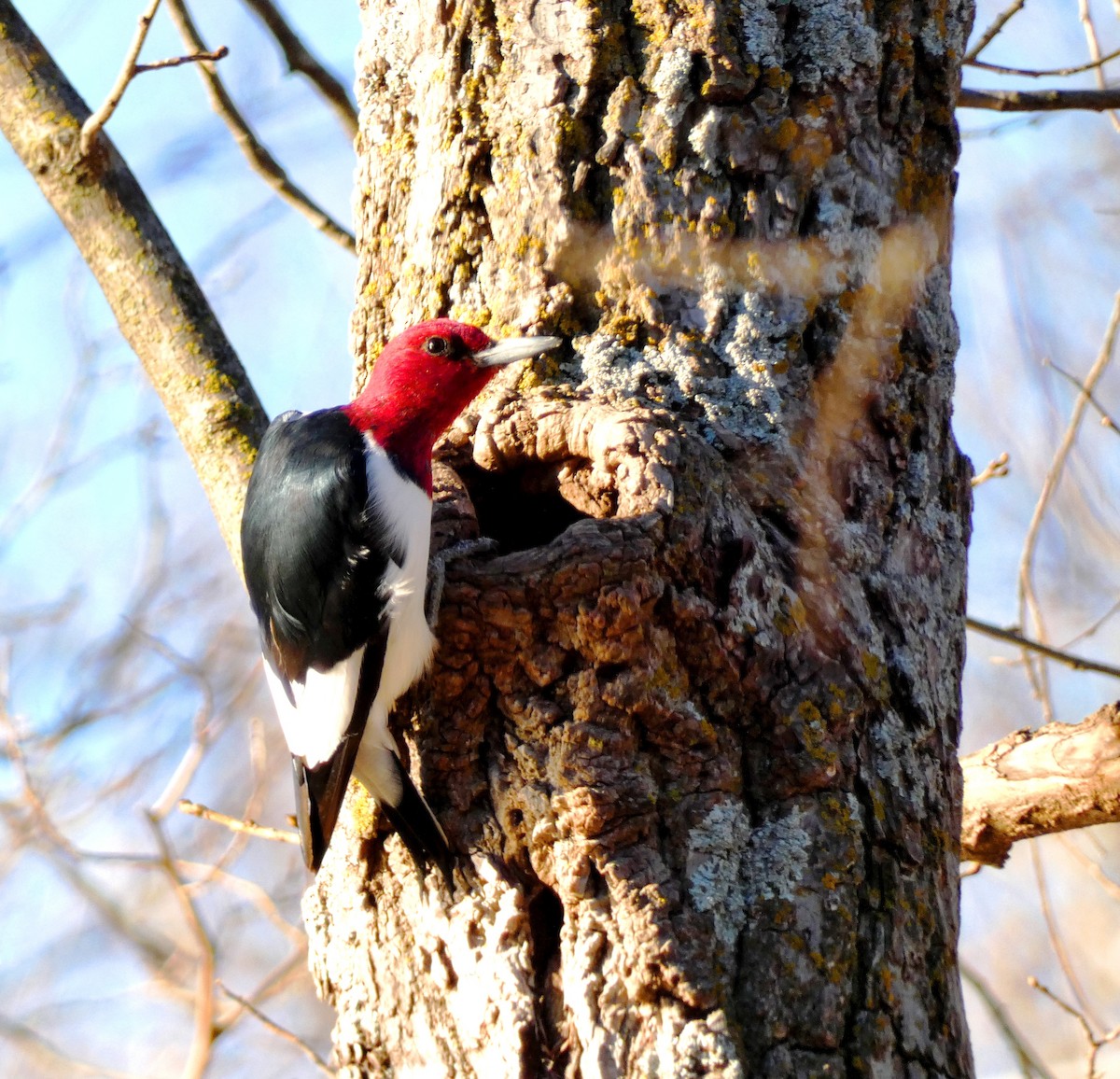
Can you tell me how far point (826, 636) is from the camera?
1.93 m

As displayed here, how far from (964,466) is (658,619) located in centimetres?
75

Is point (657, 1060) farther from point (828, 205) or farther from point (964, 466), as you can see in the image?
point (828, 205)

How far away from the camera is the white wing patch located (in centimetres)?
202

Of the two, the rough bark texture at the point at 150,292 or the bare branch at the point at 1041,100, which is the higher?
the bare branch at the point at 1041,100

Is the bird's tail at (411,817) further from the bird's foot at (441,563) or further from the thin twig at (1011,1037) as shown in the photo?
the thin twig at (1011,1037)

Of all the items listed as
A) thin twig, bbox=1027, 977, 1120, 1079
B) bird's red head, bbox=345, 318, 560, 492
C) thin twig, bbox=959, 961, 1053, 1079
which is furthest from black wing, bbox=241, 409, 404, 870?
thin twig, bbox=1027, 977, 1120, 1079

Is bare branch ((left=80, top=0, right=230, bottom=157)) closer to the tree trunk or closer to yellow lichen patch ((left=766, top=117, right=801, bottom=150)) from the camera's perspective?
the tree trunk

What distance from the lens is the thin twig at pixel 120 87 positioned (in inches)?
91.8

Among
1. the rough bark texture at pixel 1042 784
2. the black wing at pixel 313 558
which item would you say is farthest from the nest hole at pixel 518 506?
the rough bark texture at pixel 1042 784

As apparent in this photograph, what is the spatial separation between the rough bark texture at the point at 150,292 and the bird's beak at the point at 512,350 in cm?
55

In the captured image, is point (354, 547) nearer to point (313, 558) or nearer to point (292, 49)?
point (313, 558)

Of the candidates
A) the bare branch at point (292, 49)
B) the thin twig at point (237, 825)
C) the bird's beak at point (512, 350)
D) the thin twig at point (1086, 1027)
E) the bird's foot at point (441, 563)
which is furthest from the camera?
the bare branch at point (292, 49)

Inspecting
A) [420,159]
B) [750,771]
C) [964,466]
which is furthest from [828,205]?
[750,771]

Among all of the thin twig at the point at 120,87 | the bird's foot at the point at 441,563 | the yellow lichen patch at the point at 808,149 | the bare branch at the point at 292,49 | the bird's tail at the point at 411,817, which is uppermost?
the bare branch at the point at 292,49
